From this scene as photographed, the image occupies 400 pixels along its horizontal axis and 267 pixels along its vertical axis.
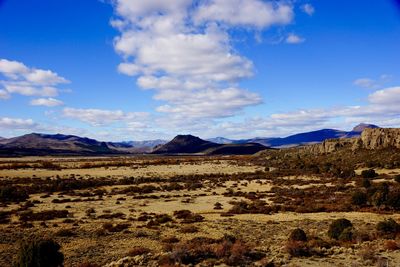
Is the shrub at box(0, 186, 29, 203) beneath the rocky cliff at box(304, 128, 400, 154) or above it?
beneath

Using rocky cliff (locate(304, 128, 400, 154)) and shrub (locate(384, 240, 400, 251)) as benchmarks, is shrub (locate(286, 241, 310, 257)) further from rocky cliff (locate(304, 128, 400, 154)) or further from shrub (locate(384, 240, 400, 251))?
rocky cliff (locate(304, 128, 400, 154))

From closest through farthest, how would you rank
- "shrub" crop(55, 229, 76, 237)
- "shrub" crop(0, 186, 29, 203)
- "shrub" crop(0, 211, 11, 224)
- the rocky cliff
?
"shrub" crop(55, 229, 76, 237)
"shrub" crop(0, 211, 11, 224)
"shrub" crop(0, 186, 29, 203)
the rocky cliff

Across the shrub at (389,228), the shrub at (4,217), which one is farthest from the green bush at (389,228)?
the shrub at (4,217)

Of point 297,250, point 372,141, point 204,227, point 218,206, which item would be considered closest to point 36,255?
point 297,250

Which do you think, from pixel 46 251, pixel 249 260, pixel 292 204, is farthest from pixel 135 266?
pixel 292 204

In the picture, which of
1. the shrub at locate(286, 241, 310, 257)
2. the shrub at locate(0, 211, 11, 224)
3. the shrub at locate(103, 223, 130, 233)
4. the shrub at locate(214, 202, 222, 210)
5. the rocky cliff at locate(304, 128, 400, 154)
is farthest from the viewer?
the rocky cliff at locate(304, 128, 400, 154)

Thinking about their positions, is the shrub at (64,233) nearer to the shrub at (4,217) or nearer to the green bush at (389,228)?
the shrub at (4,217)

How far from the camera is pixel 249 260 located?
54.1 feet

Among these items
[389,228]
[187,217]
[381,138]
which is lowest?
[187,217]

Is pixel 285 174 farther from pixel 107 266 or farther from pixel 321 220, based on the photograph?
pixel 107 266

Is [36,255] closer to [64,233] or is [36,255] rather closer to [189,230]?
[64,233]

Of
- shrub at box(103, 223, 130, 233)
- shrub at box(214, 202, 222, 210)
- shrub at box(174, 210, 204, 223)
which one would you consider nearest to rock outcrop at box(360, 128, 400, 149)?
shrub at box(214, 202, 222, 210)

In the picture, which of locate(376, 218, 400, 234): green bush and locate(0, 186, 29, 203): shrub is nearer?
locate(376, 218, 400, 234): green bush

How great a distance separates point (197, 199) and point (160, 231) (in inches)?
656
